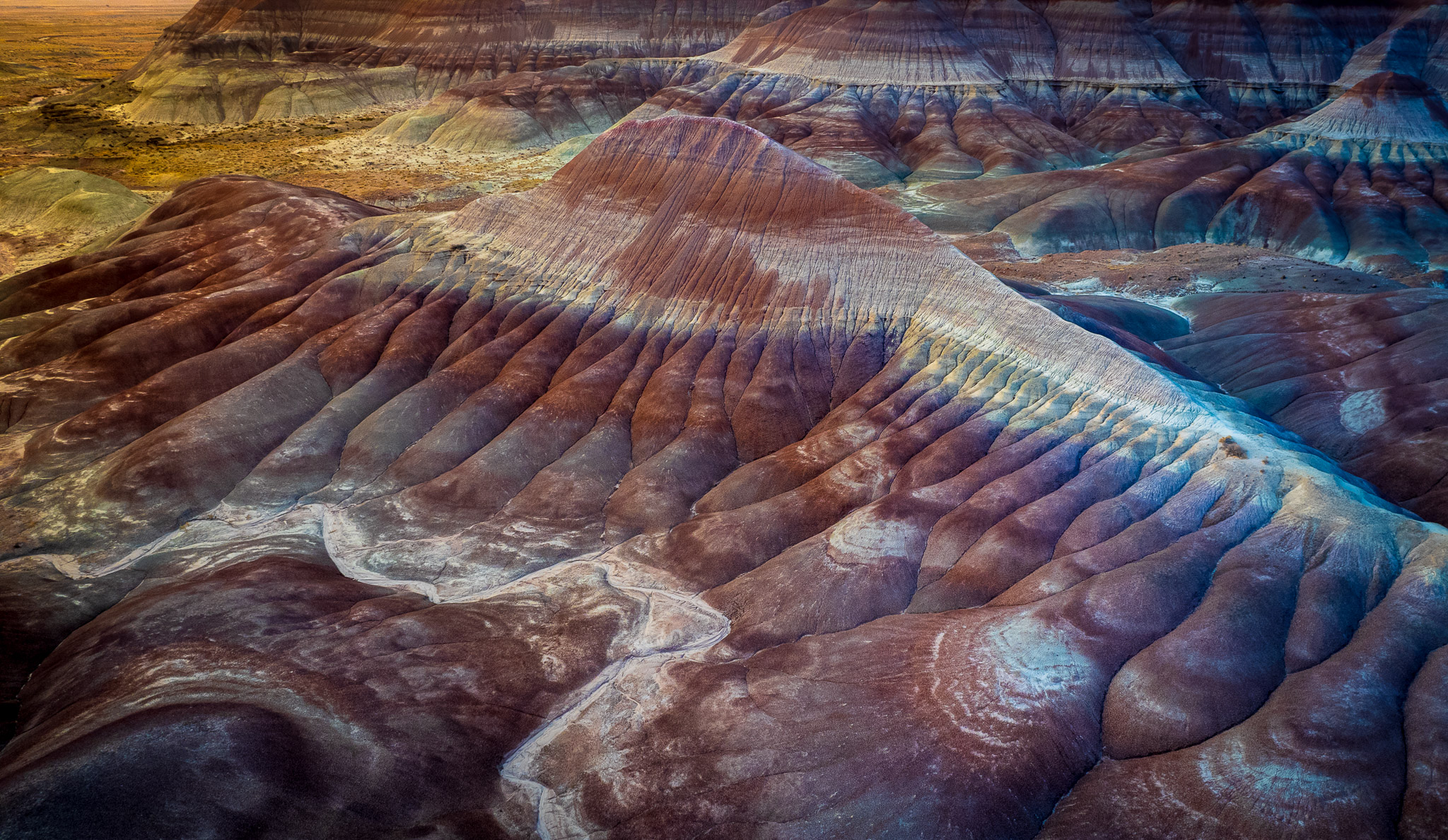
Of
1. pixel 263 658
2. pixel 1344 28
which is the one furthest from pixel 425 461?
pixel 1344 28

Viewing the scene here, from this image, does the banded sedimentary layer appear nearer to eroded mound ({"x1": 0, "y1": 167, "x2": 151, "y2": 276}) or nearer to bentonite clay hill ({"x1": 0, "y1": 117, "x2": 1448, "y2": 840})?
eroded mound ({"x1": 0, "y1": 167, "x2": 151, "y2": 276})

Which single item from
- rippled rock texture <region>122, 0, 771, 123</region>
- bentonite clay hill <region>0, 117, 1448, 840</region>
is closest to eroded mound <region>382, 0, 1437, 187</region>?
rippled rock texture <region>122, 0, 771, 123</region>

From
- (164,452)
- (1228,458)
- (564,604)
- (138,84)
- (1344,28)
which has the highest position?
(1344,28)

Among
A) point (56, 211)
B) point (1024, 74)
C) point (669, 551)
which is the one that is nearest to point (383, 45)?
point (56, 211)

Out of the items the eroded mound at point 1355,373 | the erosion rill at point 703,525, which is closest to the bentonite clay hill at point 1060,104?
the erosion rill at point 703,525

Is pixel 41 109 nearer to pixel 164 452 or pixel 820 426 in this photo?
pixel 164 452

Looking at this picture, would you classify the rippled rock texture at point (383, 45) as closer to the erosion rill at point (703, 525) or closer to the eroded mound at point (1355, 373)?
the erosion rill at point (703, 525)

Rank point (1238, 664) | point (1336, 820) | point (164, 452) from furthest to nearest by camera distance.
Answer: point (164, 452), point (1238, 664), point (1336, 820)
